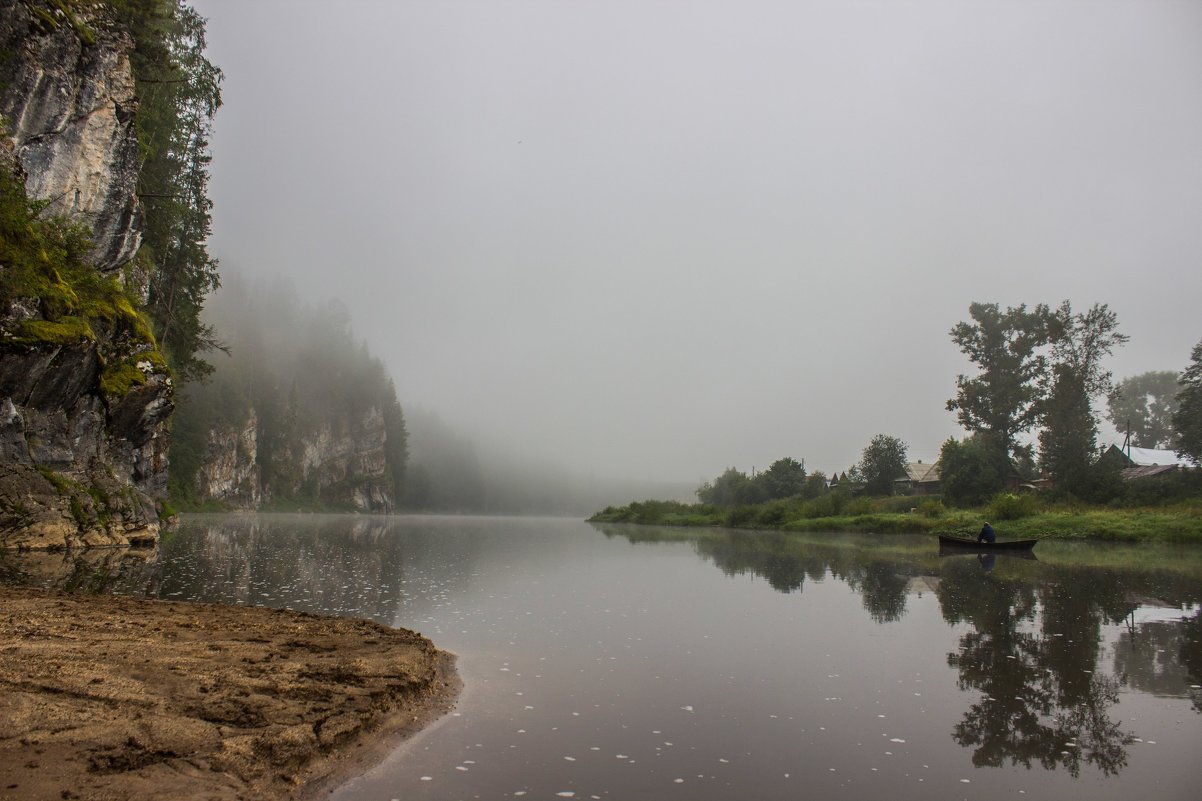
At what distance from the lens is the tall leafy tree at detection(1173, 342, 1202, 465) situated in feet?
203

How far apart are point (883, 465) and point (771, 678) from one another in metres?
85.6

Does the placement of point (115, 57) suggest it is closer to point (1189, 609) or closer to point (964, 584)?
point (964, 584)

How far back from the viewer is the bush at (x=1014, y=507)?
56.3 metres

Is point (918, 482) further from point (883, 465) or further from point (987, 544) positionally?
point (987, 544)

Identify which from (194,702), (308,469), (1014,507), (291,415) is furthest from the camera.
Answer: (308,469)

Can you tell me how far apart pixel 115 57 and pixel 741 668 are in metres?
34.9

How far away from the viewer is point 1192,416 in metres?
62.5

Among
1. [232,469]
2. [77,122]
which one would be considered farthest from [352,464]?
[77,122]

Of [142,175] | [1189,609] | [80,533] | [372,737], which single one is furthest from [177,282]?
[1189,609]

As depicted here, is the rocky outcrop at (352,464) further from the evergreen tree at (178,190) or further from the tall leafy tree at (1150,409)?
the tall leafy tree at (1150,409)

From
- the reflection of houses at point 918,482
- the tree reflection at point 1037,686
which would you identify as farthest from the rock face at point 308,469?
the tree reflection at point 1037,686

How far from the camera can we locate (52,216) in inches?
985

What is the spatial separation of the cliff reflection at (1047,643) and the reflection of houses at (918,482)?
6163 cm

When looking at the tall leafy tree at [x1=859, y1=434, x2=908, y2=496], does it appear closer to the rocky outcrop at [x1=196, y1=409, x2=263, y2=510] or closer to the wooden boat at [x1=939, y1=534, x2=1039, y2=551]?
the wooden boat at [x1=939, y1=534, x2=1039, y2=551]
